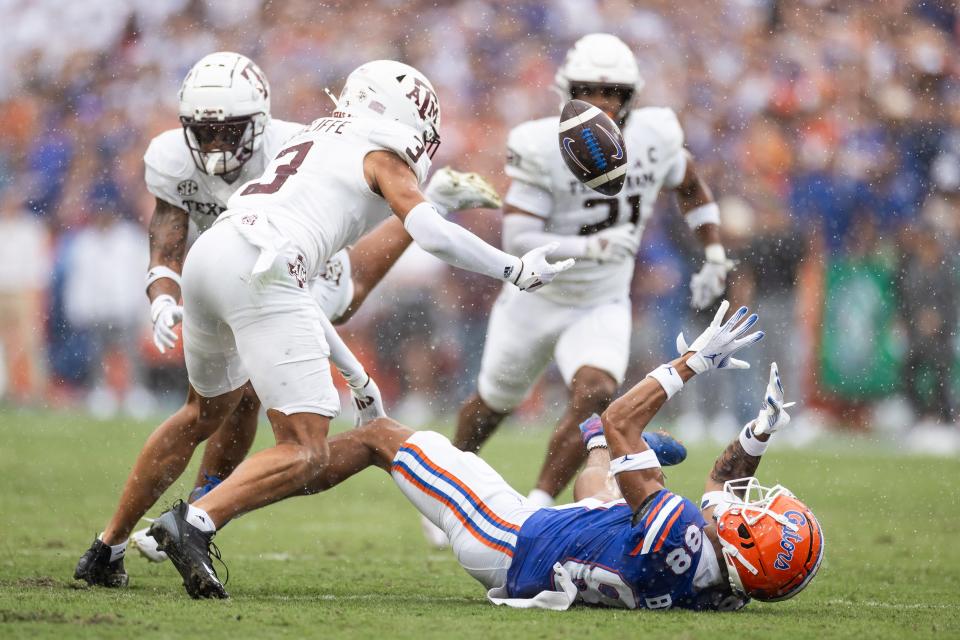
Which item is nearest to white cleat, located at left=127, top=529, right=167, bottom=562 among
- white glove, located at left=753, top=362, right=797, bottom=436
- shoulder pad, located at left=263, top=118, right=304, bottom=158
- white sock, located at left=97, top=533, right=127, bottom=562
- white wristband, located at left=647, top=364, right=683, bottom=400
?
white sock, located at left=97, top=533, right=127, bottom=562

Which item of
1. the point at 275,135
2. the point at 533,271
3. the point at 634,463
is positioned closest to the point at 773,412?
the point at 634,463

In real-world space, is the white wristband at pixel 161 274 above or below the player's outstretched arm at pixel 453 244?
below

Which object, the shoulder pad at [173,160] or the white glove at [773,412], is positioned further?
the shoulder pad at [173,160]

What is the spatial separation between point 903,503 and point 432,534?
312cm

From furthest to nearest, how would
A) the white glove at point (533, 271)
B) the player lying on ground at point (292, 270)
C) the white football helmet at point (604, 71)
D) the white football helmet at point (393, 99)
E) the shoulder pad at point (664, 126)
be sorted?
the shoulder pad at point (664, 126), the white football helmet at point (604, 71), the white football helmet at point (393, 99), the white glove at point (533, 271), the player lying on ground at point (292, 270)

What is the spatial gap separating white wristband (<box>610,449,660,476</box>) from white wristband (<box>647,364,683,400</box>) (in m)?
0.24

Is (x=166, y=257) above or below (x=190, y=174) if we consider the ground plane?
below

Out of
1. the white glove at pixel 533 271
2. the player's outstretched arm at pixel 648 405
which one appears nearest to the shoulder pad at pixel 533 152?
the white glove at pixel 533 271

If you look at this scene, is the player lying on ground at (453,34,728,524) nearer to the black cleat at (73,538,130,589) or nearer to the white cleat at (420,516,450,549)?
the white cleat at (420,516,450,549)

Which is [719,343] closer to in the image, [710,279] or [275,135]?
[275,135]

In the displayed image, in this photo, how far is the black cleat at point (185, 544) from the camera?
403 cm

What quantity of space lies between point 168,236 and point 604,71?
223 cm

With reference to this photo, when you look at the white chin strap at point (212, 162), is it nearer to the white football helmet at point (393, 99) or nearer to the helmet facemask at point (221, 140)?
the helmet facemask at point (221, 140)

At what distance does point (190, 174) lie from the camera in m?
5.23
